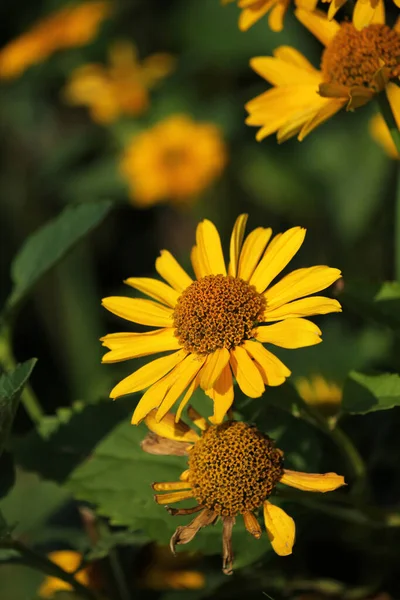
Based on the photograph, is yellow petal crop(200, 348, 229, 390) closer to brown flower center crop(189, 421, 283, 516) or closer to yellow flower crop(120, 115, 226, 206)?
brown flower center crop(189, 421, 283, 516)

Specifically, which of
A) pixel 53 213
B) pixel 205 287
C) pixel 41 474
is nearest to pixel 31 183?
pixel 53 213

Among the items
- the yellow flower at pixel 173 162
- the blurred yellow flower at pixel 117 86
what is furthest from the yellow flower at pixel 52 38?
the yellow flower at pixel 173 162

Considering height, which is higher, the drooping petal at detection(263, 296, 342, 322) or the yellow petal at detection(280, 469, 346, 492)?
the drooping petal at detection(263, 296, 342, 322)

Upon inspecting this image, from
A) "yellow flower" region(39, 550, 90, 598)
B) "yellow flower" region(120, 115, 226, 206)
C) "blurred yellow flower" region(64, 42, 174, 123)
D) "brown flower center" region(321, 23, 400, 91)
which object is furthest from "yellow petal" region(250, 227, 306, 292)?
"blurred yellow flower" region(64, 42, 174, 123)

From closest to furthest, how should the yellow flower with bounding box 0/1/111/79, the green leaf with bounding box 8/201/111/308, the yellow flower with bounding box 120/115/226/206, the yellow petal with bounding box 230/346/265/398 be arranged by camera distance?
the yellow petal with bounding box 230/346/265/398 < the green leaf with bounding box 8/201/111/308 < the yellow flower with bounding box 120/115/226/206 < the yellow flower with bounding box 0/1/111/79

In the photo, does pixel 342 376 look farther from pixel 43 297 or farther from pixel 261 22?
pixel 261 22

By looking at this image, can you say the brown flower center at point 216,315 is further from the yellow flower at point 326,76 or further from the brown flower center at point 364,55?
the brown flower center at point 364,55
